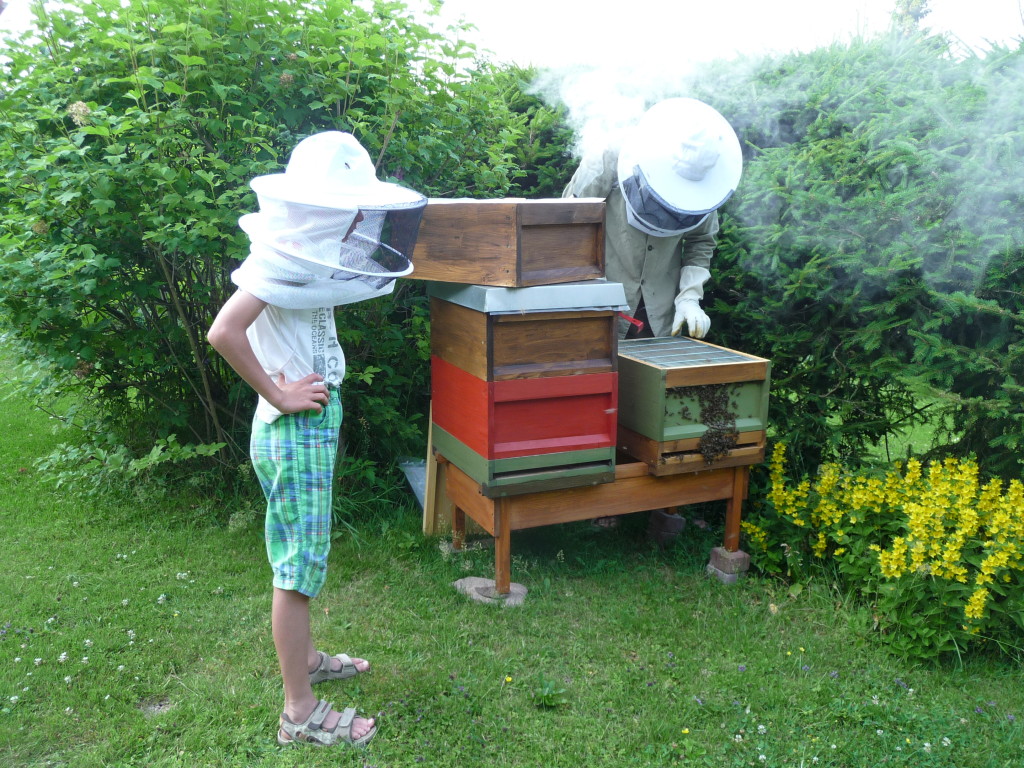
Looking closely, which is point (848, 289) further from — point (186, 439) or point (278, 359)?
point (186, 439)

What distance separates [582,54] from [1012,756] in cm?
371

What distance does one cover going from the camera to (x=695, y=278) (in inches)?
140

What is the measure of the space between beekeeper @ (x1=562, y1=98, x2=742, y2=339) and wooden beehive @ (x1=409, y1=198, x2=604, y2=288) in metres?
0.29

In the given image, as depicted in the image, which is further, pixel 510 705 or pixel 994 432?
pixel 994 432

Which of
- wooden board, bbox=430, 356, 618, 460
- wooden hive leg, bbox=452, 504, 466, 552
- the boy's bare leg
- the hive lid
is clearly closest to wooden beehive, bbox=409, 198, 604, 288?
the hive lid

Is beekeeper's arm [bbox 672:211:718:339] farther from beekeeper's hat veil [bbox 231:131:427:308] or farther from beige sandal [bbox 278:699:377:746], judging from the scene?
beige sandal [bbox 278:699:377:746]

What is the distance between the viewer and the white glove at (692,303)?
3.53 metres

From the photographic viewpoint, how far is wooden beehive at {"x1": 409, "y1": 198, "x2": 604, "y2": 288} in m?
2.80

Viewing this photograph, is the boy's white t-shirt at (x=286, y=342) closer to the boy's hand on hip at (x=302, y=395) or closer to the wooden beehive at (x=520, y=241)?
the boy's hand on hip at (x=302, y=395)

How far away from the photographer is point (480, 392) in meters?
2.94

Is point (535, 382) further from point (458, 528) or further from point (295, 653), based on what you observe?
point (295, 653)

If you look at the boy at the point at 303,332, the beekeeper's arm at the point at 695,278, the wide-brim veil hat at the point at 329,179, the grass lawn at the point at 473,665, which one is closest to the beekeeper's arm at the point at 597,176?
the beekeeper's arm at the point at 695,278

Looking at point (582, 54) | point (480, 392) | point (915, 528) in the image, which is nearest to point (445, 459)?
point (480, 392)

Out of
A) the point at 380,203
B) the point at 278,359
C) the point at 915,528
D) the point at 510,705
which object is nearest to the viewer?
the point at 380,203
